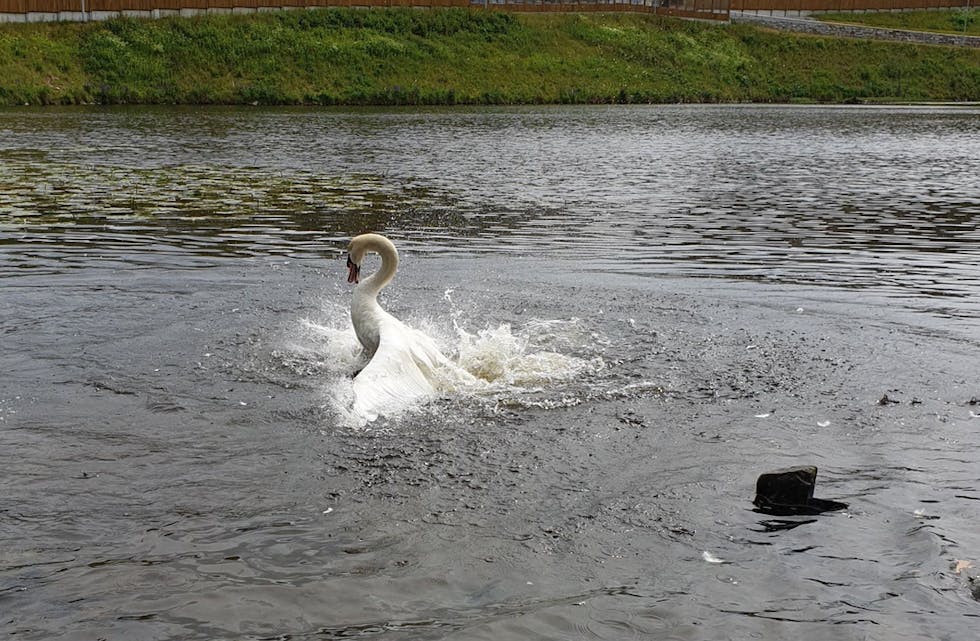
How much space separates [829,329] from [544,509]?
5.98 metres

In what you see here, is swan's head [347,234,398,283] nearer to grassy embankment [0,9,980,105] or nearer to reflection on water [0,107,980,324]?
reflection on water [0,107,980,324]

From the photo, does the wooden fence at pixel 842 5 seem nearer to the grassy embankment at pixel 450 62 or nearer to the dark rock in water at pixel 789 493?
the grassy embankment at pixel 450 62

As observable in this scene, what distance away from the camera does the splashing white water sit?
31.4 ft

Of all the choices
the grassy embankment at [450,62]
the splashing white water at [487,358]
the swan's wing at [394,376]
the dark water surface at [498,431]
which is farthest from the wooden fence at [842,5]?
the swan's wing at [394,376]

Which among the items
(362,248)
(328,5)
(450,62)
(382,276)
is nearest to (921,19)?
(450,62)

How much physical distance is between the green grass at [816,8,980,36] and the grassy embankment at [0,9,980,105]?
40.4 feet

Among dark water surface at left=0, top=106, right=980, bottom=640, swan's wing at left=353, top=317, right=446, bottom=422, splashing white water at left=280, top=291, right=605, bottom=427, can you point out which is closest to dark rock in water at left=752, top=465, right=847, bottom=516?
dark water surface at left=0, top=106, right=980, bottom=640

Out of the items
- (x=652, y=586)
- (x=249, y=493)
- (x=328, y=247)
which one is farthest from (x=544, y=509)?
(x=328, y=247)

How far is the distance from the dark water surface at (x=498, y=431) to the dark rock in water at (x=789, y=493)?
0.14m

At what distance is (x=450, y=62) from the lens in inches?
2776

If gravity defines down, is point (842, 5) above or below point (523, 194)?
above

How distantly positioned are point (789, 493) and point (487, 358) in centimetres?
386

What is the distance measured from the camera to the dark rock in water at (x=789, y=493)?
285 inches

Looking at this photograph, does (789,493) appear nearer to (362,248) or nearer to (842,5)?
(362,248)
